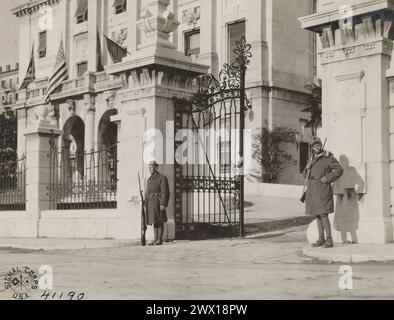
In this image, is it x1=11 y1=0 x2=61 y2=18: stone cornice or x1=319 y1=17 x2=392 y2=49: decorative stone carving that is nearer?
x1=319 y1=17 x2=392 y2=49: decorative stone carving

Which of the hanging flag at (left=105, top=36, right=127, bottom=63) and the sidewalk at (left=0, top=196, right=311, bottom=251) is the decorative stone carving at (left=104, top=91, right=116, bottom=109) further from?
the sidewalk at (left=0, top=196, right=311, bottom=251)

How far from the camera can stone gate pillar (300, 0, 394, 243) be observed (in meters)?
11.0

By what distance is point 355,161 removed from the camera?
11258mm

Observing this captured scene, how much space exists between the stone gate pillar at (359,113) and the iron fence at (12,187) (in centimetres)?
838

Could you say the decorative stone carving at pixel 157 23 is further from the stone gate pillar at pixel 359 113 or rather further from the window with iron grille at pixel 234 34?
the window with iron grille at pixel 234 34

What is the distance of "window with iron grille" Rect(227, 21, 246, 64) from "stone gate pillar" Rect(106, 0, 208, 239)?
19996mm

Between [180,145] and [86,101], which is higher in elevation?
[86,101]

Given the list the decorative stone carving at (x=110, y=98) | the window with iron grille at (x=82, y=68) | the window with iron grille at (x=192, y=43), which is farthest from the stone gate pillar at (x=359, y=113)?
the window with iron grille at (x=82, y=68)

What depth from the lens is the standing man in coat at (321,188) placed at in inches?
415

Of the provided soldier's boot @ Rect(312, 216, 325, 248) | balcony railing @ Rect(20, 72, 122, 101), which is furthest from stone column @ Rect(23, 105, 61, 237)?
balcony railing @ Rect(20, 72, 122, 101)

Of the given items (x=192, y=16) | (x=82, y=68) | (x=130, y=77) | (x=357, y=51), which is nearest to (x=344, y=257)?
(x=357, y=51)

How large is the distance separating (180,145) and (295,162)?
1848 cm
